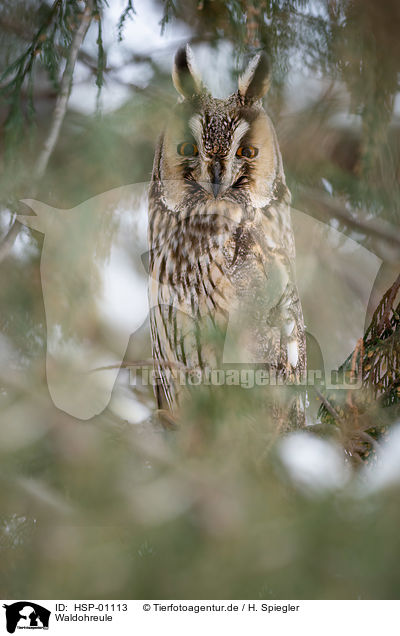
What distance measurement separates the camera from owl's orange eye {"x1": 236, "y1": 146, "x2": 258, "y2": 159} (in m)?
0.97

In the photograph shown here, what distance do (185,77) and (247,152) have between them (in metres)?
0.18

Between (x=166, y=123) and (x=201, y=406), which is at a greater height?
(x=166, y=123)

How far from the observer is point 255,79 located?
957mm

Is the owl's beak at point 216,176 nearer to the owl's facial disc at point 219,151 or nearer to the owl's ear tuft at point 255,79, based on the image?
the owl's facial disc at point 219,151

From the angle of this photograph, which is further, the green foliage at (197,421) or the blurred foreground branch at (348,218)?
the blurred foreground branch at (348,218)

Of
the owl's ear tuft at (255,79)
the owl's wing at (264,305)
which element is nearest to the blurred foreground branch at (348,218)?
the owl's wing at (264,305)

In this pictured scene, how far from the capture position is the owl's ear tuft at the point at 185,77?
95 centimetres

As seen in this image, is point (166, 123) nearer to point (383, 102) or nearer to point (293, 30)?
point (293, 30)

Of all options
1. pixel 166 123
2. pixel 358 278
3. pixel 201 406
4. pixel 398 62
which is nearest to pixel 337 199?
pixel 358 278

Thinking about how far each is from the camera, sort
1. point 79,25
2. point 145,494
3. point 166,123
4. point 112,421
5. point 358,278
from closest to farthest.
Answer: point 145,494
point 112,421
point 79,25
point 166,123
point 358,278

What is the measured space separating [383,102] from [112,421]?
825mm

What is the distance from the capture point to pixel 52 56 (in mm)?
967
